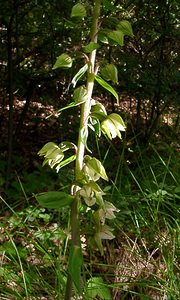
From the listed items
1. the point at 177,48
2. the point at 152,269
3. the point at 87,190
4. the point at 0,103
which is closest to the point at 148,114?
the point at 177,48

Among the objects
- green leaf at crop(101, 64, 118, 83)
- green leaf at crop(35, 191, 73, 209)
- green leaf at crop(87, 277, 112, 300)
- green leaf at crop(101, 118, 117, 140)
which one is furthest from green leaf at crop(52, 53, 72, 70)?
green leaf at crop(87, 277, 112, 300)

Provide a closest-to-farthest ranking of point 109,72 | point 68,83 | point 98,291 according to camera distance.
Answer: point 109,72, point 98,291, point 68,83

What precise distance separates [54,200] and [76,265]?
209mm

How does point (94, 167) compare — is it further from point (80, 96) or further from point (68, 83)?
point (68, 83)

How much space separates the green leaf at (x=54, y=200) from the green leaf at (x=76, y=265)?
0.14 m

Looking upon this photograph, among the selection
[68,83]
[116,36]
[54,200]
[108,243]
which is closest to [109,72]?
[116,36]

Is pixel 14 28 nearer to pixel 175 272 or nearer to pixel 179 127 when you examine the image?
pixel 179 127

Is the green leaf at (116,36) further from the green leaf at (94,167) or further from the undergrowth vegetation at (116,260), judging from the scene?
the undergrowth vegetation at (116,260)

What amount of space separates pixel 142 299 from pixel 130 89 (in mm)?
2232

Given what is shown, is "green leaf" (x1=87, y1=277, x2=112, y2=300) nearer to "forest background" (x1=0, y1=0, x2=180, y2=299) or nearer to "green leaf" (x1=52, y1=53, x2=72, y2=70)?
"forest background" (x1=0, y1=0, x2=180, y2=299)

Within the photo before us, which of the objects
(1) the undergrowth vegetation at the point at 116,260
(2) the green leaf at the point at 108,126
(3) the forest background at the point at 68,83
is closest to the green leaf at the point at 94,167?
(2) the green leaf at the point at 108,126

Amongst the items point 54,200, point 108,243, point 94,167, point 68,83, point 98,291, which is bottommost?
point 108,243

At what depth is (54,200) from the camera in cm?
160

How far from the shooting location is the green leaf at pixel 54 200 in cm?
159
